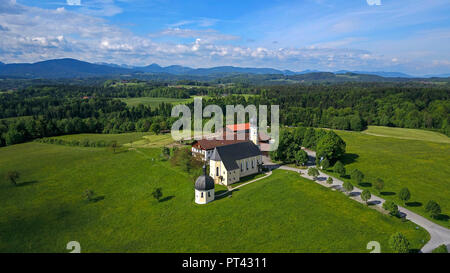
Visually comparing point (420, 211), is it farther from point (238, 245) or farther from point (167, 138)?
point (167, 138)

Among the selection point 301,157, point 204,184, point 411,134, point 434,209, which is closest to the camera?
point 434,209

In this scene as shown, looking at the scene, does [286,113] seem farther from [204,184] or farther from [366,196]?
[204,184]

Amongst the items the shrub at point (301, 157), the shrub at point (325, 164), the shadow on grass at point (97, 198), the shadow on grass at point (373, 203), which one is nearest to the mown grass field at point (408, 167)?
the shadow on grass at point (373, 203)

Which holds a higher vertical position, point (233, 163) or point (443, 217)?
point (233, 163)

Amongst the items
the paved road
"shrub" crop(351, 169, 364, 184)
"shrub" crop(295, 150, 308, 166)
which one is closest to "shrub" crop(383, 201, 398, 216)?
the paved road

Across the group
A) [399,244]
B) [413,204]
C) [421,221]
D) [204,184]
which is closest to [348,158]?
[413,204]

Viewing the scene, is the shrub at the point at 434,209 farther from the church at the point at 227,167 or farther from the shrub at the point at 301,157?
the church at the point at 227,167
